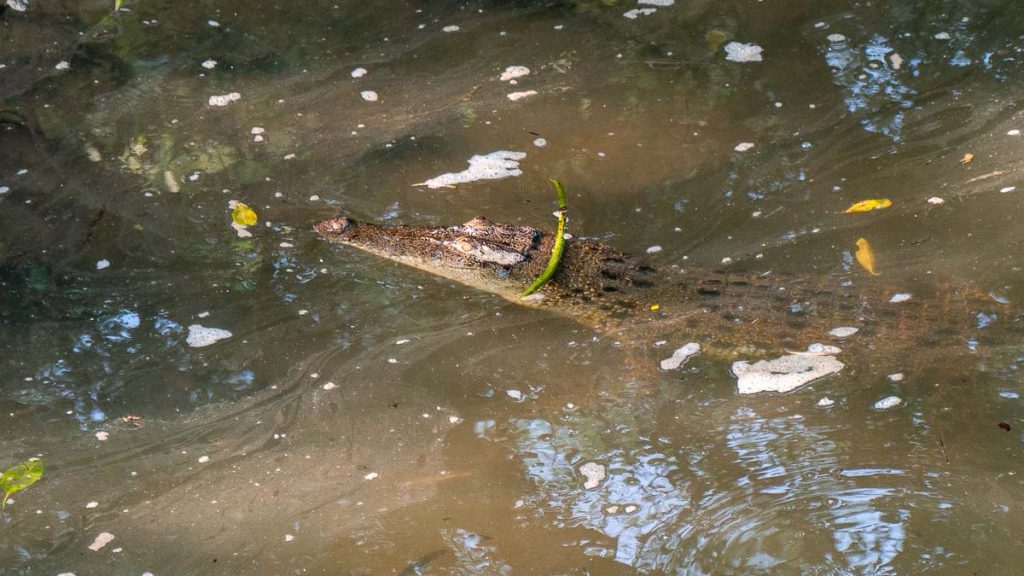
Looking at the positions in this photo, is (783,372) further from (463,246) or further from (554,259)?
(463,246)

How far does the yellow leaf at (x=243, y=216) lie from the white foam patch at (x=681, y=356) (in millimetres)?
2473

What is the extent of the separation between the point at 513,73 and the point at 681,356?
9.26ft

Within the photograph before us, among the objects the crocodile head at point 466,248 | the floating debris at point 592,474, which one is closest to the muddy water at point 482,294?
the floating debris at point 592,474

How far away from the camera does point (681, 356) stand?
14.1 ft

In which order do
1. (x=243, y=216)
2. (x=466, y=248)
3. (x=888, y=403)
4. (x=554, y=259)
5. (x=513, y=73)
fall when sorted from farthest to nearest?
(x=513, y=73), (x=243, y=216), (x=466, y=248), (x=554, y=259), (x=888, y=403)

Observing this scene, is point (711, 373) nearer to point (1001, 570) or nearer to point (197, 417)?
point (1001, 570)

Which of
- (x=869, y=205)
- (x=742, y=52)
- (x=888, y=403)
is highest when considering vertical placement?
(x=742, y=52)

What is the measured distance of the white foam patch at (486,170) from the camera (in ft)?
17.6

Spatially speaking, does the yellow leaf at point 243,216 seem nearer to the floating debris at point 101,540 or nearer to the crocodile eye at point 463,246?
the crocodile eye at point 463,246

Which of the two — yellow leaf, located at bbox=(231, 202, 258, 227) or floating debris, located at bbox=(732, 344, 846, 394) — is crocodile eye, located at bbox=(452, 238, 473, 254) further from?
floating debris, located at bbox=(732, 344, 846, 394)

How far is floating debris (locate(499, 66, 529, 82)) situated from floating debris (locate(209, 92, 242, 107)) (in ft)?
6.03

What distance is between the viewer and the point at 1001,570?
3.07 meters

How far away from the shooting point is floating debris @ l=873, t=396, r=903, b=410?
382cm

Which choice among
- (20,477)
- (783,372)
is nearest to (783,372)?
(783,372)
